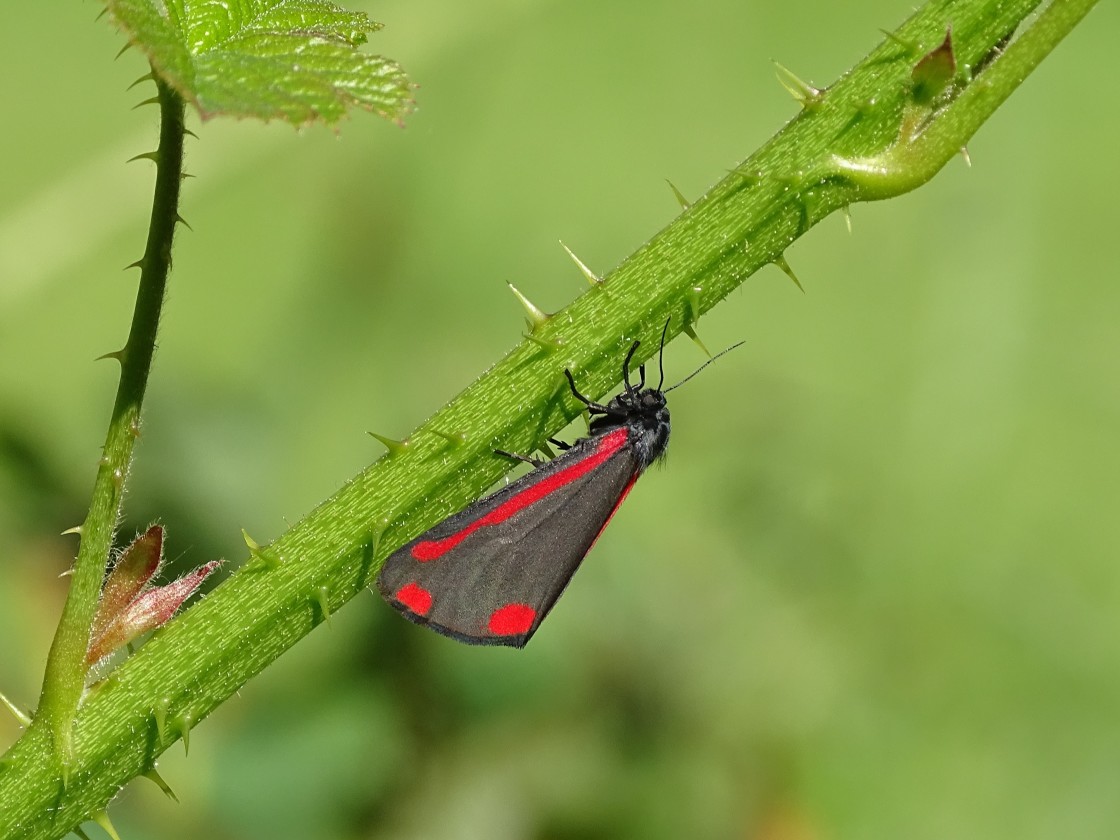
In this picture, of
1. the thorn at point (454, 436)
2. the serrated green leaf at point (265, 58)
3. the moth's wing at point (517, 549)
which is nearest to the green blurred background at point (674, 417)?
the moth's wing at point (517, 549)

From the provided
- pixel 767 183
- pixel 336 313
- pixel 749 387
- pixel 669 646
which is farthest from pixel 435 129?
pixel 767 183

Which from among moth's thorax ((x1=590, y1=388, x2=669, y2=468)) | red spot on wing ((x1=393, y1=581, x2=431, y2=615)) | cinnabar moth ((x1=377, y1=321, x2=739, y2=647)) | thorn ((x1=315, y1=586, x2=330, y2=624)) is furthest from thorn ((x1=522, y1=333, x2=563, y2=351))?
moth's thorax ((x1=590, y1=388, x2=669, y2=468))

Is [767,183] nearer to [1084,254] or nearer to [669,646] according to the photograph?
[669,646]

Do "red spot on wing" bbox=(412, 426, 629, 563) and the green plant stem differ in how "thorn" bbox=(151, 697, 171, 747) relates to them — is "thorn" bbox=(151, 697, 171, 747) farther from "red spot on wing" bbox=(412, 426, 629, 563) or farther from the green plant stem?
"red spot on wing" bbox=(412, 426, 629, 563)

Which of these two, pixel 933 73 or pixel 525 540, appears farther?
pixel 525 540

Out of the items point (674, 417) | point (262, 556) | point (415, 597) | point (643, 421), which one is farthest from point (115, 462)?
point (674, 417)

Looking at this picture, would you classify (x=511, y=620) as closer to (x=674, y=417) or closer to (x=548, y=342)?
(x=548, y=342)
